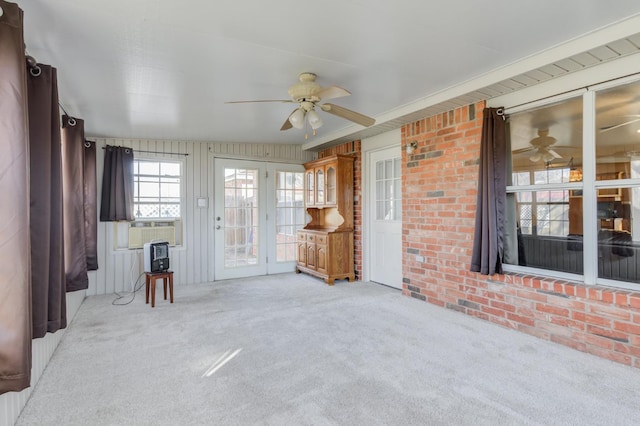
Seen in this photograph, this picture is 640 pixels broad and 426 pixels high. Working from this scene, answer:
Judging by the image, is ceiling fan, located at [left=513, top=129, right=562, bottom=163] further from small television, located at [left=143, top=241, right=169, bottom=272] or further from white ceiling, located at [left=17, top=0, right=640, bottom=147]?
small television, located at [left=143, top=241, right=169, bottom=272]

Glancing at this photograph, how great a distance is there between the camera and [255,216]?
5.82 meters

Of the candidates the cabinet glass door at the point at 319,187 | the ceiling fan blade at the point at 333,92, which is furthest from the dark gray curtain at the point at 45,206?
the cabinet glass door at the point at 319,187

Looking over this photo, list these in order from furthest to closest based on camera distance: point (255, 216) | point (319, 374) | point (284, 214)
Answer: point (284, 214) → point (255, 216) → point (319, 374)

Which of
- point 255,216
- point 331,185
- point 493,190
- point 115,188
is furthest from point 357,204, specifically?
point 115,188

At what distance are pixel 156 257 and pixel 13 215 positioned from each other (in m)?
2.88

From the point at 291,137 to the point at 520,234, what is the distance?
11.8 ft

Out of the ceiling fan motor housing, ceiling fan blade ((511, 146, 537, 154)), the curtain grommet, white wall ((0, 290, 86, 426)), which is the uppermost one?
the ceiling fan motor housing

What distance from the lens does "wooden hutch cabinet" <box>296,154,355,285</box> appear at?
5.18 meters

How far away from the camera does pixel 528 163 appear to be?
3.26 meters

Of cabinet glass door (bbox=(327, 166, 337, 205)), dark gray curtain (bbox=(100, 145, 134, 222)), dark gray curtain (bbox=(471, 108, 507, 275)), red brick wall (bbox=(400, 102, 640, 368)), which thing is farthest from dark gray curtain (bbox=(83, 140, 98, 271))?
dark gray curtain (bbox=(471, 108, 507, 275))

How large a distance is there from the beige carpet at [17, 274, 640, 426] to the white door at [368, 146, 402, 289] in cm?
126

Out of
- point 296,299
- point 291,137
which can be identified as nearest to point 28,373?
point 296,299

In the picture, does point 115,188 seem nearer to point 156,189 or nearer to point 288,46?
point 156,189

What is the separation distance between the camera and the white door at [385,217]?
4.84 metres
